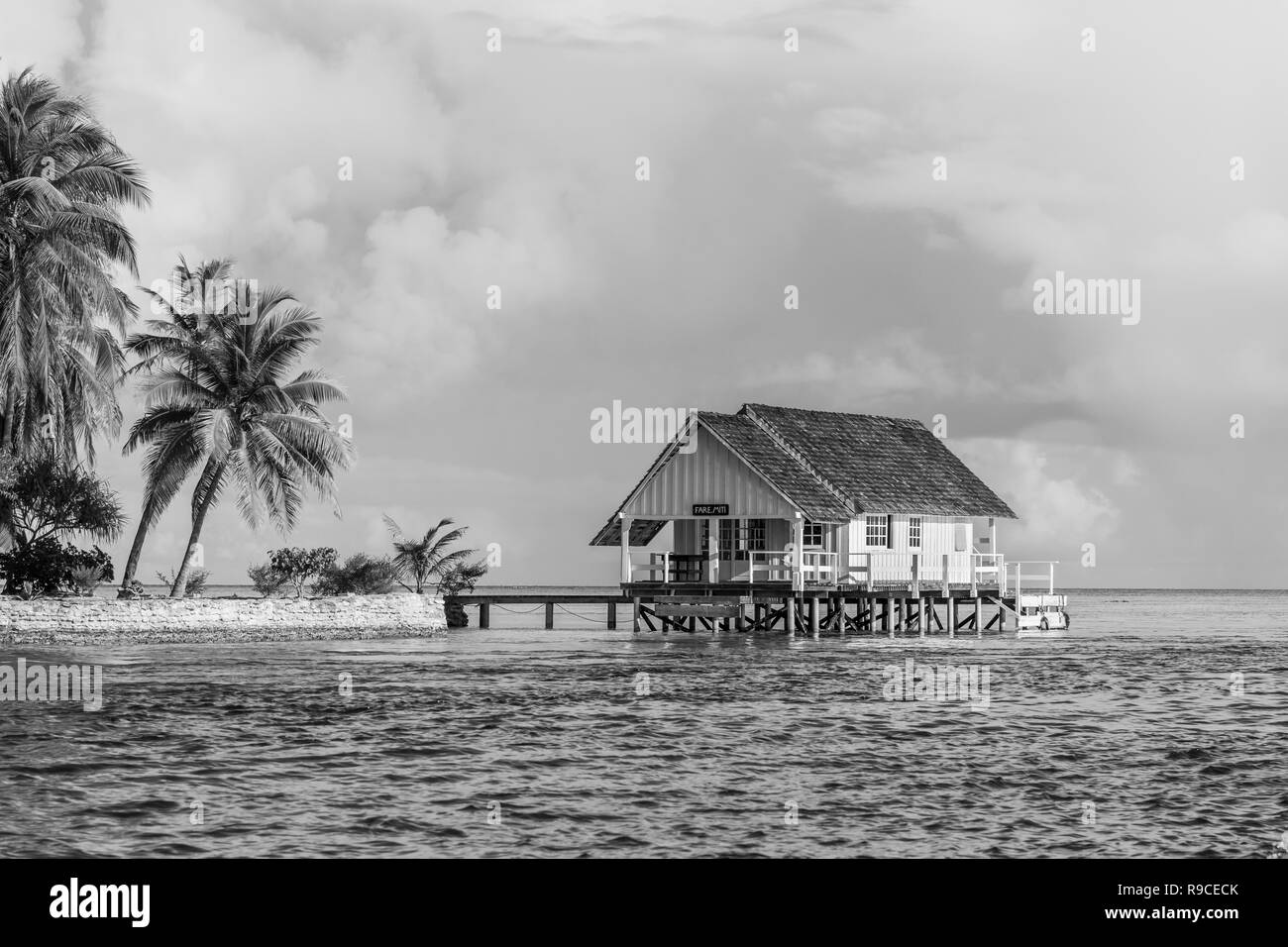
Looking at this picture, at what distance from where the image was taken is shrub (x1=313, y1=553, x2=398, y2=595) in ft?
162

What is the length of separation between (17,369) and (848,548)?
2329 centimetres

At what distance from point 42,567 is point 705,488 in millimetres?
18099

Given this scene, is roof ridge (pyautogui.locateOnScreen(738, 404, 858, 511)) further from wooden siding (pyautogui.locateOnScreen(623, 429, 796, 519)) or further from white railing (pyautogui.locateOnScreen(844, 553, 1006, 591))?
wooden siding (pyautogui.locateOnScreen(623, 429, 796, 519))

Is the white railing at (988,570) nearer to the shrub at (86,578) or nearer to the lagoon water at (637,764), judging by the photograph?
the lagoon water at (637,764)

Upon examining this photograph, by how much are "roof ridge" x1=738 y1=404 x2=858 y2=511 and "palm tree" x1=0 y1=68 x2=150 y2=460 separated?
60.1ft

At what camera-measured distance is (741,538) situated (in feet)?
145

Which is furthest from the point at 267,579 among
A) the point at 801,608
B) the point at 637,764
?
the point at 637,764

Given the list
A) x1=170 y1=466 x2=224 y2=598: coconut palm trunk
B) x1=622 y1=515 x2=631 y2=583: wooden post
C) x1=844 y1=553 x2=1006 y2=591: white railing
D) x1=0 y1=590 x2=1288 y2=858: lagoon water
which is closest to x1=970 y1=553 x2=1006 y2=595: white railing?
x1=844 y1=553 x2=1006 y2=591: white railing

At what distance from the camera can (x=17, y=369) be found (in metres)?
36.1

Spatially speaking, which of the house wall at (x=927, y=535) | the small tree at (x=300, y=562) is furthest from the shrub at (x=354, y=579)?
the house wall at (x=927, y=535)

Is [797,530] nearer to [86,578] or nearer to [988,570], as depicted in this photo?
[988,570]
